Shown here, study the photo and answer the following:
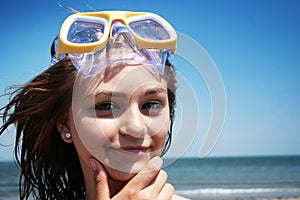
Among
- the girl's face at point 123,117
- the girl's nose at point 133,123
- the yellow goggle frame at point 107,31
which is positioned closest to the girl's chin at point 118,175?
the girl's face at point 123,117

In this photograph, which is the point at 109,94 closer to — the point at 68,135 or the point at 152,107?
the point at 152,107

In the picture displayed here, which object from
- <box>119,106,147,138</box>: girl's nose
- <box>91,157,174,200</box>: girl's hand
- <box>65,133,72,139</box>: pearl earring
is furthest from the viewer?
→ <box>65,133,72,139</box>: pearl earring

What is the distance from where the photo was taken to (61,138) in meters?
3.38

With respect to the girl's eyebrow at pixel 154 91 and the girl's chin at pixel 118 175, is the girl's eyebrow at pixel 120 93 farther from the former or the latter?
the girl's chin at pixel 118 175

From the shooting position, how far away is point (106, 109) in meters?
2.65

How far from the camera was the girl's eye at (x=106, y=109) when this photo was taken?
262 cm

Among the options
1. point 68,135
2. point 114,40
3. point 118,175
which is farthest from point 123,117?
point 68,135

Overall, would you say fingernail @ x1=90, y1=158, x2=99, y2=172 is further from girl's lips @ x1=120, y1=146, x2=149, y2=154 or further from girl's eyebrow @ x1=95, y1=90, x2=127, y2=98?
girl's eyebrow @ x1=95, y1=90, x2=127, y2=98

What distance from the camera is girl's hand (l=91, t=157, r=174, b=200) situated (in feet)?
8.87

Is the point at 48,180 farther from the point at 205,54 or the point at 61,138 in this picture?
the point at 205,54

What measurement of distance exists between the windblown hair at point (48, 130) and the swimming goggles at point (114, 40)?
157mm

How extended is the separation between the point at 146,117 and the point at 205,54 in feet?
1.65

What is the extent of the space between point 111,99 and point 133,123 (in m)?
0.20

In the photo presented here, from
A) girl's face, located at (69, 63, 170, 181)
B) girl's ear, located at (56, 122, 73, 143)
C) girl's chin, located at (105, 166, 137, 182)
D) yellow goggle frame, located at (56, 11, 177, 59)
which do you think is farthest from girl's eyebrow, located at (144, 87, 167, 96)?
girl's ear, located at (56, 122, 73, 143)
